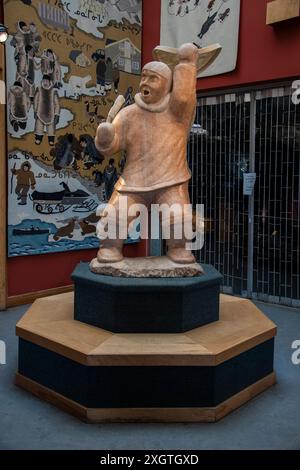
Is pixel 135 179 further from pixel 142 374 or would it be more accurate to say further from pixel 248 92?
pixel 248 92

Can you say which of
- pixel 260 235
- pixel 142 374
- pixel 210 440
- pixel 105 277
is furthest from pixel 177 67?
pixel 260 235

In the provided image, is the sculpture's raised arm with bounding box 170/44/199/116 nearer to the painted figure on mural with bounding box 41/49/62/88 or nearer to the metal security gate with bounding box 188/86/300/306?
the metal security gate with bounding box 188/86/300/306

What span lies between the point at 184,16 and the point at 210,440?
3900mm

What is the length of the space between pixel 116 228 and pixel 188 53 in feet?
3.31

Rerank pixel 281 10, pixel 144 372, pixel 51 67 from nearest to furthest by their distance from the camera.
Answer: pixel 144 372, pixel 281 10, pixel 51 67

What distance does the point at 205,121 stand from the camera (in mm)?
4473

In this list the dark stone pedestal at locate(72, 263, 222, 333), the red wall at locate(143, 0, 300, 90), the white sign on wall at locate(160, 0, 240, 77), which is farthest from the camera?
the white sign on wall at locate(160, 0, 240, 77)

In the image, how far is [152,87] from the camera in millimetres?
2523

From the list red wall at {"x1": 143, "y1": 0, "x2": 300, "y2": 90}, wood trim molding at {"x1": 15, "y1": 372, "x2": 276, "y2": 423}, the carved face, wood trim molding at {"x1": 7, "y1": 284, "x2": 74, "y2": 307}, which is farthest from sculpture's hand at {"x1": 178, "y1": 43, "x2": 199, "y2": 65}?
wood trim molding at {"x1": 7, "y1": 284, "x2": 74, "y2": 307}

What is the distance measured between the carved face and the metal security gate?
1.78 meters

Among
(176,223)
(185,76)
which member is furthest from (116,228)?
(185,76)

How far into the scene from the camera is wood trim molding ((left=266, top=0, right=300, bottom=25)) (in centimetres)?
364

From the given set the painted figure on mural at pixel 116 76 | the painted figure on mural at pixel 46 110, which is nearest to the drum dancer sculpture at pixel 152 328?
the painted figure on mural at pixel 46 110

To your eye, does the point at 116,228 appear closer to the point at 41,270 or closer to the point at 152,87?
the point at 152,87
